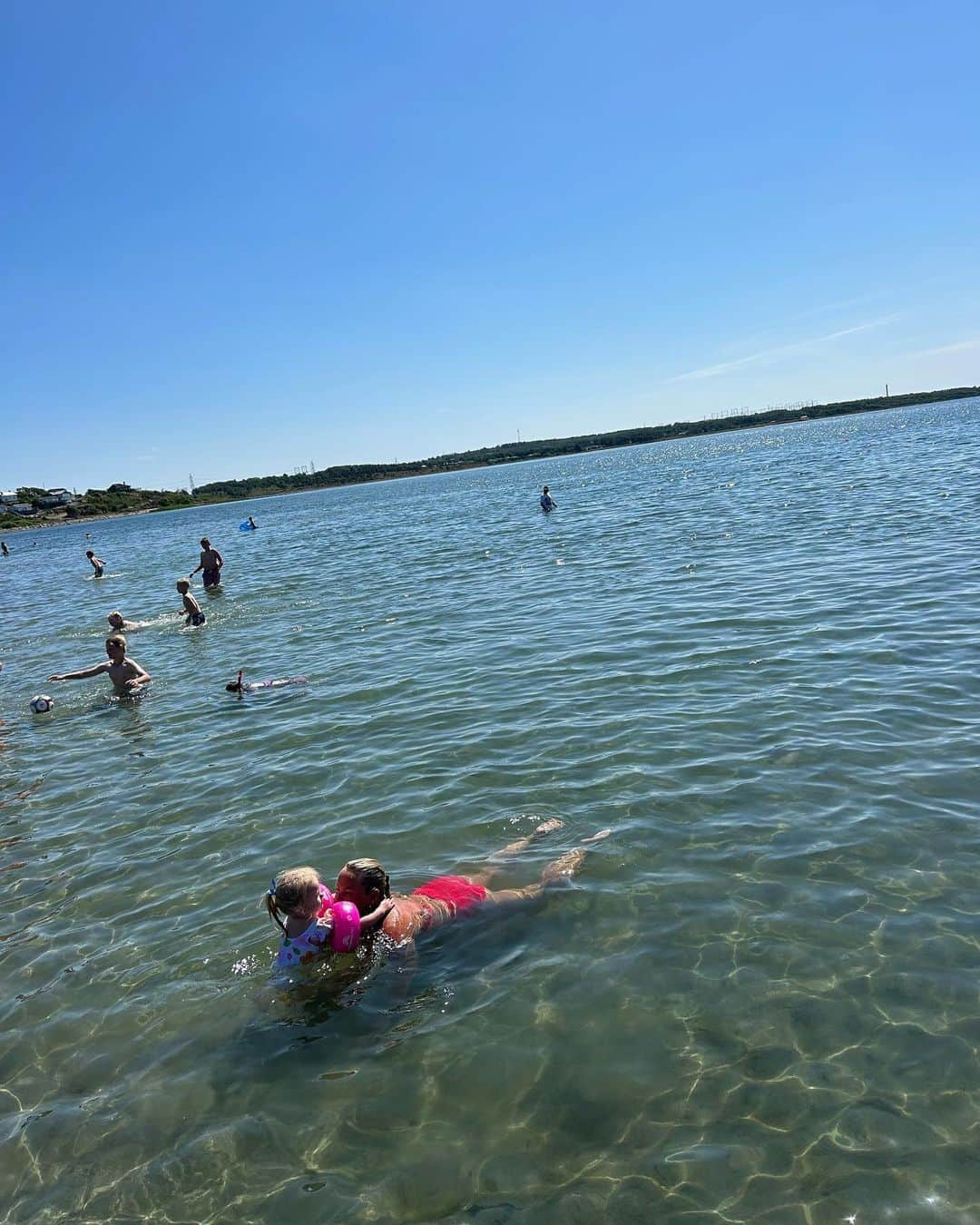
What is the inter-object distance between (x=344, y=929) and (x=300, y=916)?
0.34 metres

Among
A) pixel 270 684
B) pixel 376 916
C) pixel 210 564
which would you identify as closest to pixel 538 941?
pixel 376 916

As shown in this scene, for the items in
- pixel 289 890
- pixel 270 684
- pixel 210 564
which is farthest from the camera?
pixel 210 564

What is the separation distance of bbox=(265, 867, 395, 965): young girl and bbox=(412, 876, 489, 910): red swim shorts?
2.29 ft

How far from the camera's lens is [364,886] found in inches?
241

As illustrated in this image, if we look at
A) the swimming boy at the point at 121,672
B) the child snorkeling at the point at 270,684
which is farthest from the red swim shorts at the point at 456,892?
the swimming boy at the point at 121,672

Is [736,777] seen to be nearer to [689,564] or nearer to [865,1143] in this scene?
[865,1143]

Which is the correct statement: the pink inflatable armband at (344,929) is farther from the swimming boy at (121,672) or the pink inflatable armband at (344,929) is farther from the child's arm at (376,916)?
the swimming boy at (121,672)

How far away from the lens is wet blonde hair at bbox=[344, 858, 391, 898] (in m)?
6.11

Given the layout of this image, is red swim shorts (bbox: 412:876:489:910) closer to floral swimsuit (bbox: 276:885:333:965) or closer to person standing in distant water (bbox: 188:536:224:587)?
floral swimsuit (bbox: 276:885:333:965)

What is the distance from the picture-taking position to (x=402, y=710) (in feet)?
39.0

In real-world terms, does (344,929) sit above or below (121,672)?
below

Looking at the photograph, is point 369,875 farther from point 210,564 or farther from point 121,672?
point 210,564

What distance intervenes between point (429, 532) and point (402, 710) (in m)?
34.0

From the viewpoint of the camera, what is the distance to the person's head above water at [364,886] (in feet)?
20.1
